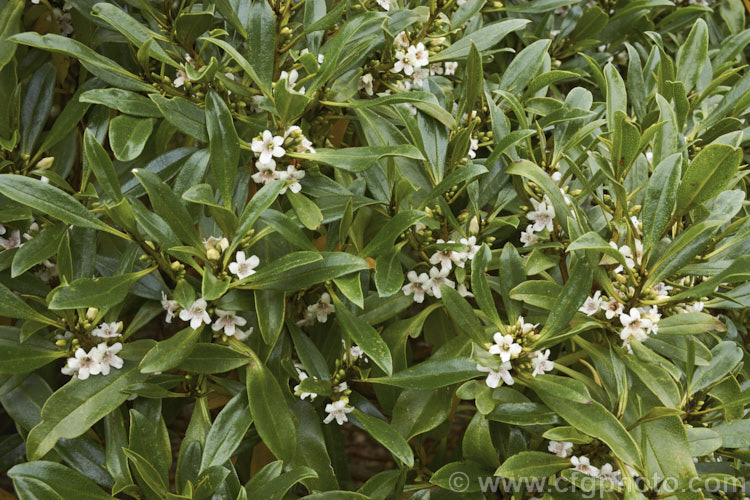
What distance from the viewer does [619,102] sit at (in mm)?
1212

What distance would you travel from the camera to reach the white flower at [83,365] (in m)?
0.97

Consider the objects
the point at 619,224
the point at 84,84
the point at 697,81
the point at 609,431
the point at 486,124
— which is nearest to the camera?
the point at 609,431

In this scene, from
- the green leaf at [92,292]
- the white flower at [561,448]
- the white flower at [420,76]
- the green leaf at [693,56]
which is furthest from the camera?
the green leaf at [693,56]

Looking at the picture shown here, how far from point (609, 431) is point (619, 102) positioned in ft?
2.06

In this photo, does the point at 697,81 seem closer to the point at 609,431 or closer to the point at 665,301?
the point at 665,301

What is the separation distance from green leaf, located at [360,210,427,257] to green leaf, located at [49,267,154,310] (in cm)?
35

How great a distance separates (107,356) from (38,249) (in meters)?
0.20

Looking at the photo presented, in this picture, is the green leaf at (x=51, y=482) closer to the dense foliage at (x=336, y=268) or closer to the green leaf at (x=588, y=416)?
the dense foliage at (x=336, y=268)

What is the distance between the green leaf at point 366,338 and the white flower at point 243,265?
152 mm

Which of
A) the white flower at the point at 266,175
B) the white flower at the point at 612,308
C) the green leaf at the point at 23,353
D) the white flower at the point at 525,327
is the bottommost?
the green leaf at the point at 23,353

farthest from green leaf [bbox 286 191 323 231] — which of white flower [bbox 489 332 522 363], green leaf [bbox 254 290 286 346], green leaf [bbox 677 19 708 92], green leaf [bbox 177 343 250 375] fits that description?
green leaf [bbox 677 19 708 92]

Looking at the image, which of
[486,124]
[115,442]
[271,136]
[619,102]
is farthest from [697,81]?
[115,442]

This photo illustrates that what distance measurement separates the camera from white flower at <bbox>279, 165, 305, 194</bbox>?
3.22ft

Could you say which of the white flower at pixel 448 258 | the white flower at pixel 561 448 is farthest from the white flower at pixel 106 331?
the white flower at pixel 561 448
